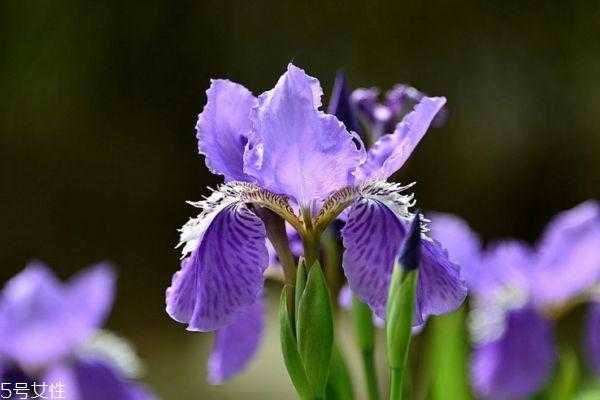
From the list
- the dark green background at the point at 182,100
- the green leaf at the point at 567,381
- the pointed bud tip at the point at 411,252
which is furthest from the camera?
the dark green background at the point at 182,100

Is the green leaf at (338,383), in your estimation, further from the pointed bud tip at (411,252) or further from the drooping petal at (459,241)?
the drooping petal at (459,241)

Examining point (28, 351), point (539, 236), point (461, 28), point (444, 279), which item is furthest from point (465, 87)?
point (444, 279)

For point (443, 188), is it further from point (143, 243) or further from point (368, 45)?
point (143, 243)

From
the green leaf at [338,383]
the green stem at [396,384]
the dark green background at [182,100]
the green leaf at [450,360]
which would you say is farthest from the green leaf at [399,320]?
the dark green background at [182,100]

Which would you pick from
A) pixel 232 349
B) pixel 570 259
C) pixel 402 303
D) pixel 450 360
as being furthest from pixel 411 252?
pixel 570 259

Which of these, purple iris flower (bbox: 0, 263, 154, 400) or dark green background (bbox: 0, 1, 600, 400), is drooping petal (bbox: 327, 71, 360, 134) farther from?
dark green background (bbox: 0, 1, 600, 400)

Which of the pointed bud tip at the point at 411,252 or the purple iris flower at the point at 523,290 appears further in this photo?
the purple iris flower at the point at 523,290
